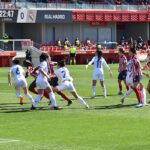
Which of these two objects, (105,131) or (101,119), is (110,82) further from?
(105,131)

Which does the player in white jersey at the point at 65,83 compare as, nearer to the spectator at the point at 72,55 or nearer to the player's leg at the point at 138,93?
the player's leg at the point at 138,93

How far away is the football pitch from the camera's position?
44.0 ft

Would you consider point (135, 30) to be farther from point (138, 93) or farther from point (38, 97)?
point (38, 97)

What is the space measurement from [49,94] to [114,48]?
144ft

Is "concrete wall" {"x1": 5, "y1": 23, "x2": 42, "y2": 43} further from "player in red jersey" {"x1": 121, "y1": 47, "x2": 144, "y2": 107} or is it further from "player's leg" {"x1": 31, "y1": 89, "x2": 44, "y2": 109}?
"player's leg" {"x1": 31, "y1": 89, "x2": 44, "y2": 109}

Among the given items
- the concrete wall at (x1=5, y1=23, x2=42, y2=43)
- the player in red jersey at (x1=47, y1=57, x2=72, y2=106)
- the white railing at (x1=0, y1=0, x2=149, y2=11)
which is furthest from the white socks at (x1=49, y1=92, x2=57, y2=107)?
the concrete wall at (x1=5, y1=23, x2=42, y2=43)

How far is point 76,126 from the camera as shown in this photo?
637 inches

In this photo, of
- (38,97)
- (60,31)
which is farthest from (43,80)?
(60,31)

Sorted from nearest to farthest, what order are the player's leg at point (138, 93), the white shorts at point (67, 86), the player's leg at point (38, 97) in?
the player's leg at point (38, 97) < the white shorts at point (67, 86) < the player's leg at point (138, 93)

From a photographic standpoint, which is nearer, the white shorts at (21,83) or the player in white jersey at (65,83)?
the player in white jersey at (65,83)

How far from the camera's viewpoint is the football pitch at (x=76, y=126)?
13398mm

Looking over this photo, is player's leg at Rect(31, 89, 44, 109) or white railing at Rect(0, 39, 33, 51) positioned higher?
white railing at Rect(0, 39, 33, 51)

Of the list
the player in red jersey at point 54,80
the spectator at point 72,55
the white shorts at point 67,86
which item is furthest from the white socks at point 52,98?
the spectator at point 72,55

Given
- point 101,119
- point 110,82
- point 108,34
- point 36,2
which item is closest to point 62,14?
point 36,2
